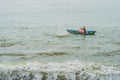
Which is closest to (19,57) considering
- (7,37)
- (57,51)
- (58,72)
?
(57,51)

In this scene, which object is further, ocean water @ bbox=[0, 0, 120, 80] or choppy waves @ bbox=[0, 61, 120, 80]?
ocean water @ bbox=[0, 0, 120, 80]

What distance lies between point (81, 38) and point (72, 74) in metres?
22.0

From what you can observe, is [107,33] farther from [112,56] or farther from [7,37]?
[112,56]

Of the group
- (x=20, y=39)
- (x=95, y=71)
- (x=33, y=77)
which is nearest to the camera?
(x=33, y=77)

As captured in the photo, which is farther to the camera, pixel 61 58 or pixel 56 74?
pixel 61 58

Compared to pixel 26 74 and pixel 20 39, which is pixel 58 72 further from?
pixel 20 39

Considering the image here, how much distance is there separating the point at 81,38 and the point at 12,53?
38.8 ft

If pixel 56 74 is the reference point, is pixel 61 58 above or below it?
below

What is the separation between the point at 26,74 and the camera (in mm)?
11883

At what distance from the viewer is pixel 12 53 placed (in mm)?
23594

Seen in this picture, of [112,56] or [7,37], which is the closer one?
[112,56]

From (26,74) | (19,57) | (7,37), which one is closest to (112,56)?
(19,57)

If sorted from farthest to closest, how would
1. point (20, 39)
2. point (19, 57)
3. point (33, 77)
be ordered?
point (20, 39), point (19, 57), point (33, 77)

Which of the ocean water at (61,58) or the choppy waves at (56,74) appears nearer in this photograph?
the choppy waves at (56,74)
